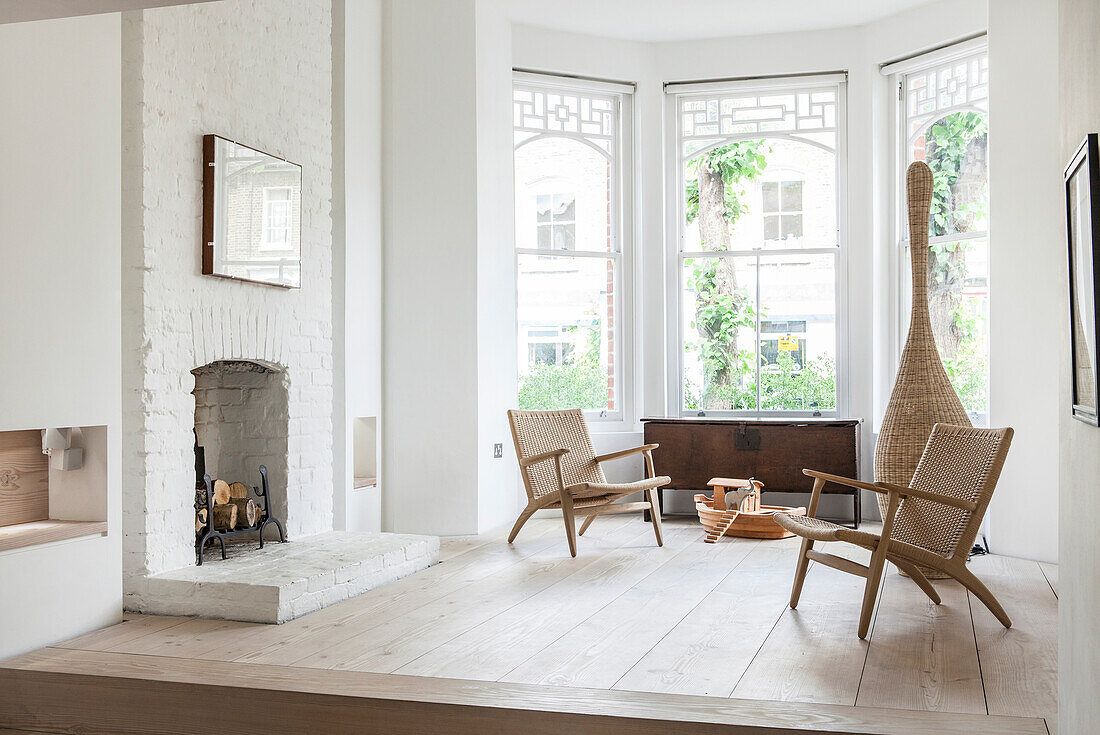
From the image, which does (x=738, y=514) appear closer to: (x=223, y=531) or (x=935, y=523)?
(x=935, y=523)

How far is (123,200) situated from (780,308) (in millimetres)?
4755

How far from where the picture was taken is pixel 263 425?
192 inches

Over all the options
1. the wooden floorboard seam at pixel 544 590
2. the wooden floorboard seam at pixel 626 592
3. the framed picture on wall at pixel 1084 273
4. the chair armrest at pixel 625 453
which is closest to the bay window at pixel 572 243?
the wooden floorboard seam at pixel 544 590

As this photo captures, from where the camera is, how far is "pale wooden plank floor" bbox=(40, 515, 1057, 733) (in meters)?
3.06

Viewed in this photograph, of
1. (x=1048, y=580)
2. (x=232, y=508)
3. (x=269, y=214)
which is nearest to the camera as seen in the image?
(x=232, y=508)

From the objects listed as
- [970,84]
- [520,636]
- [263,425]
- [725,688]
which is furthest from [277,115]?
[970,84]

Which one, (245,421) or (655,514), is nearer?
(245,421)

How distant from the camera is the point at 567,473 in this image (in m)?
5.81

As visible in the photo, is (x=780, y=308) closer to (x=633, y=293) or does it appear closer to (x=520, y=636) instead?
(x=633, y=293)

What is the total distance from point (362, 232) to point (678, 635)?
3208 mm

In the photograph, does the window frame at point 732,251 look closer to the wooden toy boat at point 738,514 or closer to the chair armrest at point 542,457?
the wooden toy boat at point 738,514

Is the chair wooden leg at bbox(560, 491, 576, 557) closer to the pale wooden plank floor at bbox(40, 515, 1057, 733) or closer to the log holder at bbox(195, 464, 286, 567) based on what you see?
the pale wooden plank floor at bbox(40, 515, 1057, 733)

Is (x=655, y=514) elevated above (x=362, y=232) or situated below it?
below

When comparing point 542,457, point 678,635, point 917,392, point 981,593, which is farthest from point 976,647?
point 542,457
